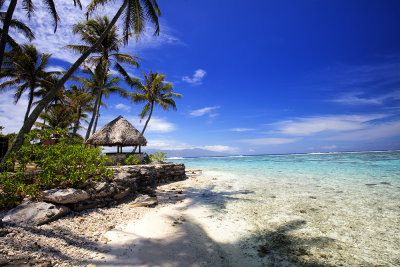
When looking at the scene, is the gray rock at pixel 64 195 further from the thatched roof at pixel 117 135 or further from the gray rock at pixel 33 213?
the thatched roof at pixel 117 135

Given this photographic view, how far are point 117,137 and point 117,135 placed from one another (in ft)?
0.59

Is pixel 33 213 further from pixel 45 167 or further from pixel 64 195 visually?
pixel 45 167

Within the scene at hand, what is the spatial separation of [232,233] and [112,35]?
1444 centimetres

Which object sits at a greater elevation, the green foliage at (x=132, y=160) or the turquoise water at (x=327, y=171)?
the green foliage at (x=132, y=160)

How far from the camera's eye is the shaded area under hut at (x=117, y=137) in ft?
37.5

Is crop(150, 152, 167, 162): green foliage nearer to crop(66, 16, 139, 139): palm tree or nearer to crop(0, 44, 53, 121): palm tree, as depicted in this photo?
crop(66, 16, 139, 139): palm tree

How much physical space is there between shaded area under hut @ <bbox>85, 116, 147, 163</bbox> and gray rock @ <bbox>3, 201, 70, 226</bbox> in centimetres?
775

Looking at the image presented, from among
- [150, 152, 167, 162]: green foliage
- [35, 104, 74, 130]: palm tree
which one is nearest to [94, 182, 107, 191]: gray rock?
[150, 152, 167, 162]: green foliage

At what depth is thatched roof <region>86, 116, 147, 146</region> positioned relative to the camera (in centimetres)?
1141

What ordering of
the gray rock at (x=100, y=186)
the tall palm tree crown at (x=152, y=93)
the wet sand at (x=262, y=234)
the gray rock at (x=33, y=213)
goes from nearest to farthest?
the wet sand at (x=262, y=234), the gray rock at (x=33, y=213), the gray rock at (x=100, y=186), the tall palm tree crown at (x=152, y=93)

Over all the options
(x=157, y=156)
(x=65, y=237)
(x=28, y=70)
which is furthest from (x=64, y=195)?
(x=28, y=70)

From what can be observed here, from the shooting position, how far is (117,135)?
11.7 metres

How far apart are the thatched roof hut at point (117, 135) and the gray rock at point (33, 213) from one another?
25.4 feet

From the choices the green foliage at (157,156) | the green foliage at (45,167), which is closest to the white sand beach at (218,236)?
the green foliage at (45,167)
